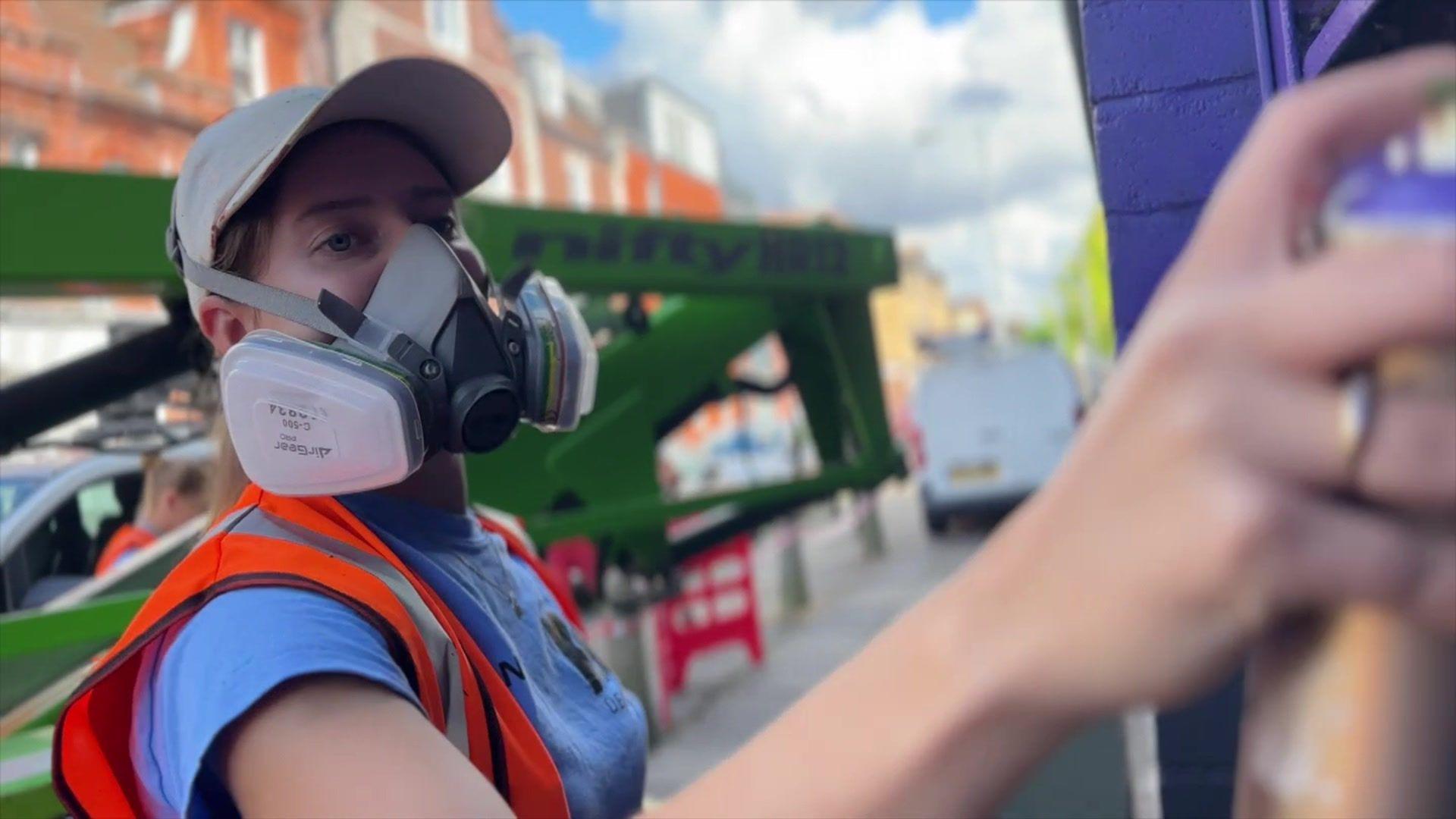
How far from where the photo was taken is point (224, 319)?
4.55 feet

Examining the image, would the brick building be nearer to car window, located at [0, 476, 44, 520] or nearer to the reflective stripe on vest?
car window, located at [0, 476, 44, 520]

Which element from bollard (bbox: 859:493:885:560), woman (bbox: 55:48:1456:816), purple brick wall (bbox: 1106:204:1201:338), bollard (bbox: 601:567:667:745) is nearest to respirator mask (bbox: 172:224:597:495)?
woman (bbox: 55:48:1456:816)

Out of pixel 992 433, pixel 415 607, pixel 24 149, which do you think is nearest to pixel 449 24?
pixel 24 149

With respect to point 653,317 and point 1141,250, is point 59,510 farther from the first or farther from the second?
point 1141,250

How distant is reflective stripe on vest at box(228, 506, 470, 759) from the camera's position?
1.07 meters

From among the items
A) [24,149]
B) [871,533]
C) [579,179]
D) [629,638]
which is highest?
[579,179]

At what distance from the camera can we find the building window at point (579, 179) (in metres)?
13.4

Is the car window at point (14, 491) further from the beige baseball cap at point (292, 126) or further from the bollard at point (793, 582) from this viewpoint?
the bollard at point (793, 582)

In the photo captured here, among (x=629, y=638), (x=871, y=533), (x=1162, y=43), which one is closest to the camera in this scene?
(x=1162, y=43)

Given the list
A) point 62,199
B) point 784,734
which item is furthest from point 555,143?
point 784,734

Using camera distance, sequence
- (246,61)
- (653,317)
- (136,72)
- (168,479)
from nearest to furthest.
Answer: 1. (168,479)
2. (246,61)
3. (136,72)
4. (653,317)

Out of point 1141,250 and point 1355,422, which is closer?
point 1355,422

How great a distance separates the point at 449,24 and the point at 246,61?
911 mm

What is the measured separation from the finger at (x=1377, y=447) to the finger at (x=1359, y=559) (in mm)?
12
